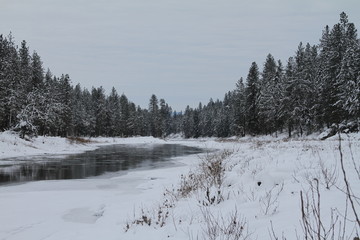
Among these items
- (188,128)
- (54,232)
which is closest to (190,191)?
(54,232)

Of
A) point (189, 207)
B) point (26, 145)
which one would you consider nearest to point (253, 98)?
point (26, 145)

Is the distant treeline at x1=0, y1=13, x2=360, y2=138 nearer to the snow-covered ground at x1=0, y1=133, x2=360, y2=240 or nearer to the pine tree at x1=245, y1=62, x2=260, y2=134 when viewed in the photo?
the pine tree at x1=245, y1=62, x2=260, y2=134

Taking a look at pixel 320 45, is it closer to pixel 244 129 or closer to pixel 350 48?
pixel 350 48

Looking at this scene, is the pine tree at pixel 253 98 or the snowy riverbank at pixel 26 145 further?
the pine tree at pixel 253 98

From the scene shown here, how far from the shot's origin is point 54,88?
5812cm

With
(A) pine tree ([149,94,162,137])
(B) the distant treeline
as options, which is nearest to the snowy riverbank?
(B) the distant treeline

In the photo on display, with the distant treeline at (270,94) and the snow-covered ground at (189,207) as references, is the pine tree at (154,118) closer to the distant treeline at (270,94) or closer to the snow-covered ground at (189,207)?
the distant treeline at (270,94)

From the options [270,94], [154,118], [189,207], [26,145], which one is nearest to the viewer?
[189,207]

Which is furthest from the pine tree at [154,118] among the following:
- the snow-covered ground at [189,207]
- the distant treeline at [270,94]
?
the snow-covered ground at [189,207]

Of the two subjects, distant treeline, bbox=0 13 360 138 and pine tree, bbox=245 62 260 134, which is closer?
distant treeline, bbox=0 13 360 138

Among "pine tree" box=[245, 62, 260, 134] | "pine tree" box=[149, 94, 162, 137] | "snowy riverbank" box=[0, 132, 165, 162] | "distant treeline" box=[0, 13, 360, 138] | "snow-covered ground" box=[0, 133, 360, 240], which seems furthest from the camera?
"pine tree" box=[149, 94, 162, 137]

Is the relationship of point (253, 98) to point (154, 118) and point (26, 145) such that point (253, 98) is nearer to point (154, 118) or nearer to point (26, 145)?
point (26, 145)

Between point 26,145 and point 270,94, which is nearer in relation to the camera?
point 26,145

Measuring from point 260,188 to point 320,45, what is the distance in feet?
149
